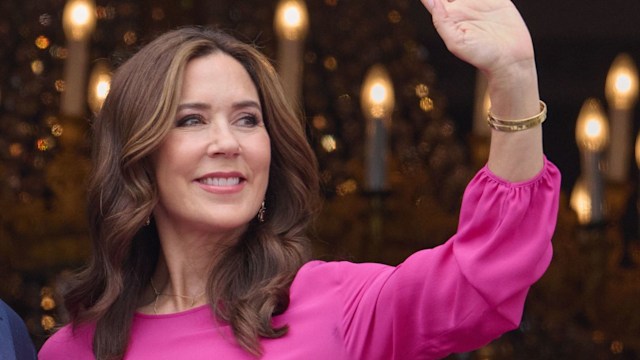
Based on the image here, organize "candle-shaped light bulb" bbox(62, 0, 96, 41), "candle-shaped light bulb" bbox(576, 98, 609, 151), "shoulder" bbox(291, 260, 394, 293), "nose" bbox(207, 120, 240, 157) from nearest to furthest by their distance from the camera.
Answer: "shoulder" bbox(291, 260, 394, 293)
"nose" bbox(207, 120, 240, 157)
"candle-shaped light bulb" bbox(62, 0, 96, 41)
"candle-shaped light bulb" bbox(576, 98, 609, 151)

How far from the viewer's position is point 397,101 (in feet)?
12.1

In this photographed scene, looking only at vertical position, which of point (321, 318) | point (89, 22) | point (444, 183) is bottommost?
point (444, 183)

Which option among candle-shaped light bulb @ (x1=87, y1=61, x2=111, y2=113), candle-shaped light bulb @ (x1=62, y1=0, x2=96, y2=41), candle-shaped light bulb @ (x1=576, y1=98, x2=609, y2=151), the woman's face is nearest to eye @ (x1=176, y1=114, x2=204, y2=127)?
the woman's face

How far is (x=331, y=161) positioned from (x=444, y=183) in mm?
252

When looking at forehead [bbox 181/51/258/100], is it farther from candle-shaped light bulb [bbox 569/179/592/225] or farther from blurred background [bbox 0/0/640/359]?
candle-shaped light bulb [bbox 569/179/592/225]

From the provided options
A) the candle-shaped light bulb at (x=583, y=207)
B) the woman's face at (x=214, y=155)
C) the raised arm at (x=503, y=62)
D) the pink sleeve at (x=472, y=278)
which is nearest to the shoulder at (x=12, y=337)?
the woman's face at (x=214, y=155)

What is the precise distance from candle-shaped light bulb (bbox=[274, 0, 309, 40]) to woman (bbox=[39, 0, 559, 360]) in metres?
0.88

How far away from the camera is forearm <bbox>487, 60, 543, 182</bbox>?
1830mm

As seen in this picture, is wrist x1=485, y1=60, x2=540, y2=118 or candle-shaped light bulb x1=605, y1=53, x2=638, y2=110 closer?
wrist x1=485, y1=60, x2=540, y2=118

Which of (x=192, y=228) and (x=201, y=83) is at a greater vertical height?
(x=201, y=83)

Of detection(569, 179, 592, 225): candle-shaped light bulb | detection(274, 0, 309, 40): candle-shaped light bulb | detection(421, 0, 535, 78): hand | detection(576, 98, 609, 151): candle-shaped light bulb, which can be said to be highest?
detection(421, 0, 535, 78): hand

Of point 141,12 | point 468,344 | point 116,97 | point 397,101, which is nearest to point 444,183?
point 397,101

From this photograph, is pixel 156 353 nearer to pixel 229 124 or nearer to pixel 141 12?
pixel 229 124

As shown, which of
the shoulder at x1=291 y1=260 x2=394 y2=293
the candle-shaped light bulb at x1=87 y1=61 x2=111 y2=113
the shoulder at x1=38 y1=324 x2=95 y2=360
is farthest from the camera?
the candle-shaped light bulb at x1=87 y1=61 x2=111 y2=113
